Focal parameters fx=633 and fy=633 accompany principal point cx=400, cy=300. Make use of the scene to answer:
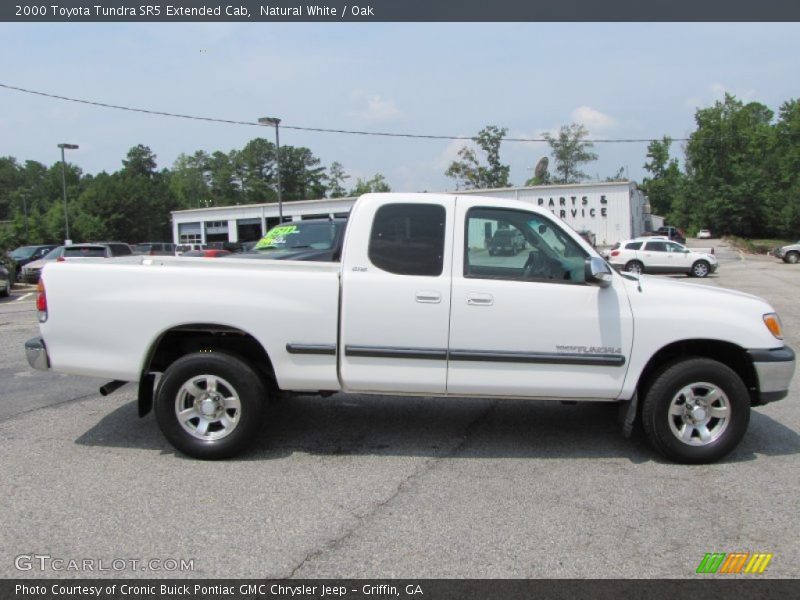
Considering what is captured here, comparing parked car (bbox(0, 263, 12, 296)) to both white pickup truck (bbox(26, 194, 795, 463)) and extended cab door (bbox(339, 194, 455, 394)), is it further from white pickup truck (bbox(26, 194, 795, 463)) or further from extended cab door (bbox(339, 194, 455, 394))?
extended cab door (bbox(339, 194, 455, 394))

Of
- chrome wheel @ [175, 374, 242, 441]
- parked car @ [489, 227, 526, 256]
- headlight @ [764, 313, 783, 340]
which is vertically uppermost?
parked car @ [489, 227, 526, 256]

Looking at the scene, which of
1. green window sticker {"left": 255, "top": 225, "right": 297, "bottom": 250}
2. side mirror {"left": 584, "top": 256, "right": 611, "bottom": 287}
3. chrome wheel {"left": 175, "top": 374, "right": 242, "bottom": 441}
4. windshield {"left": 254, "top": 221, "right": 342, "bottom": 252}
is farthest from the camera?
green window sticker {"left": 255, "top": 225, "right": 297, "bottom": 250}

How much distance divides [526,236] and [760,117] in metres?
106

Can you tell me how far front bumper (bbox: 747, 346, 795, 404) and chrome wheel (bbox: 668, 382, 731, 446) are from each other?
317 mm

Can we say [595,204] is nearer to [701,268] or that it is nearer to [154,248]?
[701,268]

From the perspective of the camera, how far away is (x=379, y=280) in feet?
14.8

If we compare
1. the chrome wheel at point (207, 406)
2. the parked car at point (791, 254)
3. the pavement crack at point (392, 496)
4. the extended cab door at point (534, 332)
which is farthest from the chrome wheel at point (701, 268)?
the chrome wheel at point (207, 406)

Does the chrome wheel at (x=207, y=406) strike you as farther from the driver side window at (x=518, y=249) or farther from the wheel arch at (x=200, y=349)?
the driver side window at (x=518, y=249)

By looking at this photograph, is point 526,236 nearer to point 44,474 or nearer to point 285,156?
→ point 44,474

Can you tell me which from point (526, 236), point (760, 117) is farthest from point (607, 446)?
point (760, 117)

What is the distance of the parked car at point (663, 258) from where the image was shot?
26.5m

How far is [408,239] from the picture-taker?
15.1ft

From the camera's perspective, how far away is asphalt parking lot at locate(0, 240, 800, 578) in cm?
329
